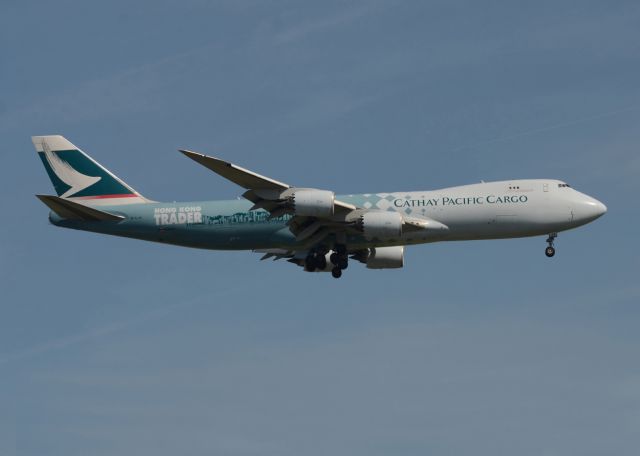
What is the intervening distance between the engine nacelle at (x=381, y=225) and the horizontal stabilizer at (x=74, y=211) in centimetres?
1423

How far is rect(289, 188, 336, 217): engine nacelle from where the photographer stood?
59906 millimetres

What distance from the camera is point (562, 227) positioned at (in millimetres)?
63312

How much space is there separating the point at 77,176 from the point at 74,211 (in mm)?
4565

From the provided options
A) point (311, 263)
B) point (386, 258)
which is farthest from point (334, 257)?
point (386, 258)

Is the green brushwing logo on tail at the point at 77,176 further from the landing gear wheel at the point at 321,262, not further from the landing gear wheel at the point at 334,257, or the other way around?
the landing gear wheel at the point at 334,257

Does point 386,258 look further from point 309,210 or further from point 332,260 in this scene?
point 309,210

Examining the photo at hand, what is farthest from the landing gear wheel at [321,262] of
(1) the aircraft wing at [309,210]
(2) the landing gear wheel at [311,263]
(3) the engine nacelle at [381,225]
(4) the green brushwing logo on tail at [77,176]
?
(4) the green brushwing logo on tail at [77,176]

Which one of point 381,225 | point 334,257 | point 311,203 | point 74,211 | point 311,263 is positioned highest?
point 74,211

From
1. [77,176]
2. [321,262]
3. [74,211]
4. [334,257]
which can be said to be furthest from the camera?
[77,176]

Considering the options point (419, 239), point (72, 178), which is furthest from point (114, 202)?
point (419, 239)

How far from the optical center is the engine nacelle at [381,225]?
6091 centimetres

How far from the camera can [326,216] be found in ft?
198

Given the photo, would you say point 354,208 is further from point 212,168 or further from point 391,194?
point 212,168

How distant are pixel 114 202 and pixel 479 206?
20850 mm
